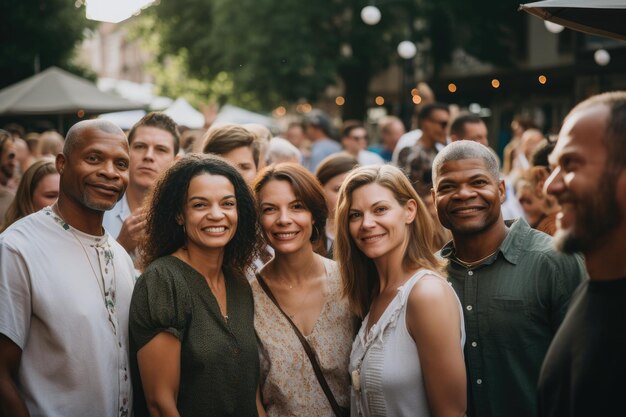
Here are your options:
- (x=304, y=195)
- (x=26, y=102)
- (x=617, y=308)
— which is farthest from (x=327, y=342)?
(x=26, y=102)

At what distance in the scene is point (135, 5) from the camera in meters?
5.07

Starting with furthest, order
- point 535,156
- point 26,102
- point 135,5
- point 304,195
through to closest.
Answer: point 26,102
point 535,156
point 135,5
point 304,195

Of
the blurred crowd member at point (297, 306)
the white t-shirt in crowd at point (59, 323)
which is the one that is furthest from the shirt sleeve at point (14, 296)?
the blurred crowd member at point (297, 306)

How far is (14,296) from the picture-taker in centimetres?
362

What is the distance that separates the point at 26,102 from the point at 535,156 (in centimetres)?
782

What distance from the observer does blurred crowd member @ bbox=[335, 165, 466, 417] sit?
3604mm

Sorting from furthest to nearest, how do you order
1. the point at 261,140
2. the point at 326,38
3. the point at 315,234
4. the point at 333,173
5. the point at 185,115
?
1. the point at 326,38
2. the point at 185,115
3. the point at 333,173
4. the point at 261,140
5. the point at 315,234

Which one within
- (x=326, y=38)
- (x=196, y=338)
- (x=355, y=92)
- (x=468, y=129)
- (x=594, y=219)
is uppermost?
(x=326, y=38)

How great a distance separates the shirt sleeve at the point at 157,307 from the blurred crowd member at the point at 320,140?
24.4 ft

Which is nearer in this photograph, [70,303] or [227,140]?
[70,303]

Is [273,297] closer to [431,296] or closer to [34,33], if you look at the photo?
[431,296]

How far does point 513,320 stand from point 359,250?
931mm

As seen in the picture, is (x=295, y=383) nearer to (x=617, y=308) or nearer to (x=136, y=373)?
(x=136, y=373)


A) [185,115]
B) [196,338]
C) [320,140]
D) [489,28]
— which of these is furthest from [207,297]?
[489,28]
